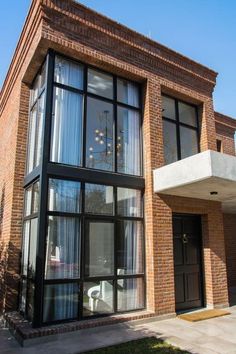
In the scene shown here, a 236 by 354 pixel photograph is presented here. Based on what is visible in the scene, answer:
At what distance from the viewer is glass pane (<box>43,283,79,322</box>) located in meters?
5.46

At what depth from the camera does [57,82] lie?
647cm

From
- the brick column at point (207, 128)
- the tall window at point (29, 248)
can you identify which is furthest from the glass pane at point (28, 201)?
the brick column at point (207, 128)

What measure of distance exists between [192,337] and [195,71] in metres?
7.01

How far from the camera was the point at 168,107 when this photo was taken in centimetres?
841

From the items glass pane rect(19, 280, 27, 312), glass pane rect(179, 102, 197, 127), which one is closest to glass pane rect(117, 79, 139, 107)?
glass pane rect(179, 102, 197, 127)

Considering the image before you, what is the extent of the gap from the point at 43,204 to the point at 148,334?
3125mm

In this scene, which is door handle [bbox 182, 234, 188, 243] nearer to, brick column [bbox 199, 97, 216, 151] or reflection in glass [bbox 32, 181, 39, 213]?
brick column [bbox 199, 97, 216, 151]

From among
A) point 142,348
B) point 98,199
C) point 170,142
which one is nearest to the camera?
point 142,348

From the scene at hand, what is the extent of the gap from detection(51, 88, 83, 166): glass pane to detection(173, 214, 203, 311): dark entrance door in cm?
321

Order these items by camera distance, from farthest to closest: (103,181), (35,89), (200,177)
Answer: (35,89) → (103,181) → (200,177)

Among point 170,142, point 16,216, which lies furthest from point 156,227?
point 16,216

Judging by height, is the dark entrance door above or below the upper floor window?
below

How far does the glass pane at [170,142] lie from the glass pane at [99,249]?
103 inches

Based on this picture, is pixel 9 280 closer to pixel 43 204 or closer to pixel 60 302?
pixel 60 302
